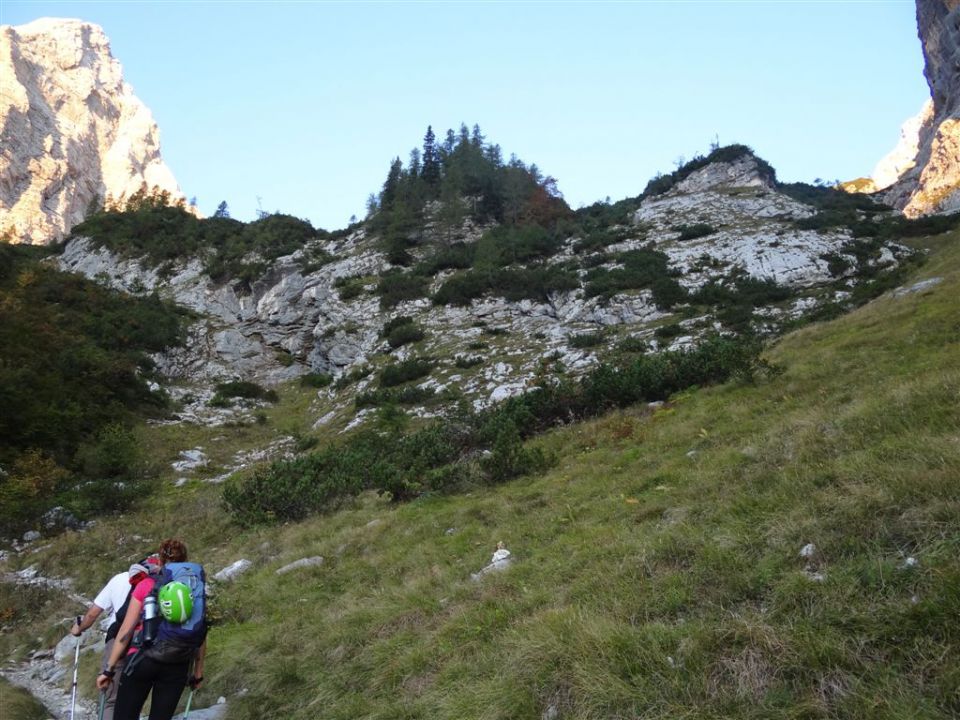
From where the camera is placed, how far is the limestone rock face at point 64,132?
3514 inches

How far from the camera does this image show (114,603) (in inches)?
204

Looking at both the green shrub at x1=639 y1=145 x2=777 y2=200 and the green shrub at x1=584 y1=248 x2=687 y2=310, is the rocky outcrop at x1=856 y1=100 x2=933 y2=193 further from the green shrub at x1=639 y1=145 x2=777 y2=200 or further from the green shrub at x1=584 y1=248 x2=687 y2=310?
the green shrub at x1=584 y1=248 x2=687 y2=310

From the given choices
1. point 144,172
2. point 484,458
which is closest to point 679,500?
point 484,458

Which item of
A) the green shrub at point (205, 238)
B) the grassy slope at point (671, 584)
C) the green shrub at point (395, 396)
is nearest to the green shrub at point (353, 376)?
the green shrub at point (395, 396)

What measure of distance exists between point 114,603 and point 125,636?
1.92ft

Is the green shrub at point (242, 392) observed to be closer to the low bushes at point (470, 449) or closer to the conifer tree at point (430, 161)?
the low bushes at point (470, 449)

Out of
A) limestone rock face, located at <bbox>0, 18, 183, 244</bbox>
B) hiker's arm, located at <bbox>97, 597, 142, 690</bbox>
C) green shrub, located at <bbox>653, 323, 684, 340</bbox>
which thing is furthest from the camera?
limestone rock face, located at <bbox>0, 18, 183, 244</bbox>

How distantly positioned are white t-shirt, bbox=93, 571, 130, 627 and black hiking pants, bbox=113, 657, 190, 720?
751 mm

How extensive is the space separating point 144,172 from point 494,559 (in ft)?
485

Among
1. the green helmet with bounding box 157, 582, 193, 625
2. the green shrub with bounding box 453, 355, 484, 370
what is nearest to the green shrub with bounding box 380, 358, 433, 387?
the green shrub with bounding box 453, 355, 484, 370

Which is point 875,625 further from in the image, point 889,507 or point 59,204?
point 59,204

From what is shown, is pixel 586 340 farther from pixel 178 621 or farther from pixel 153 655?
pixel 153 655

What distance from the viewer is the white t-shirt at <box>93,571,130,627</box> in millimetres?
5148

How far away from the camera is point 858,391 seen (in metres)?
8.68
